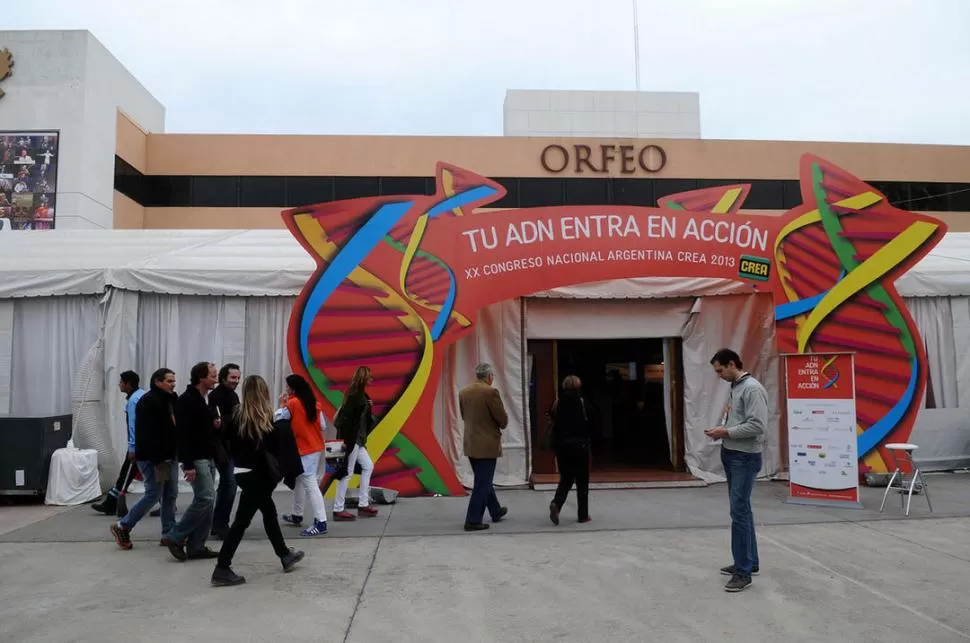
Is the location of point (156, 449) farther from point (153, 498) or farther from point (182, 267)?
point (182, 267)

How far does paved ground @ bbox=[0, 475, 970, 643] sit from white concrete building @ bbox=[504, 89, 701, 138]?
26.0 meters

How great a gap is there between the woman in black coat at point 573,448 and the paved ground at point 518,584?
0.29 metres

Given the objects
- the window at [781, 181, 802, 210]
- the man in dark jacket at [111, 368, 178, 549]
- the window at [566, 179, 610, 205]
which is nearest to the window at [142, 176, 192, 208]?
the window at [566, 179, 610, 205]

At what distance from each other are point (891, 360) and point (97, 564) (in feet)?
30.9

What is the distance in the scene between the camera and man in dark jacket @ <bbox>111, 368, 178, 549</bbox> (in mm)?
6094

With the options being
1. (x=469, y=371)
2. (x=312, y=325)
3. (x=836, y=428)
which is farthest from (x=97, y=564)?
(x=836, y=428)

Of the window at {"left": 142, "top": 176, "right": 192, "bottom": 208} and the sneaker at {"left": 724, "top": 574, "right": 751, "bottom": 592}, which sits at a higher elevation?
the window at {"left": 142, "top": 176, "right": 192, "bottom": 208}

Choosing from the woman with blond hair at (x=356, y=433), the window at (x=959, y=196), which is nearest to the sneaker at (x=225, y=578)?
the woman with blond hair at (x=356, y=433)

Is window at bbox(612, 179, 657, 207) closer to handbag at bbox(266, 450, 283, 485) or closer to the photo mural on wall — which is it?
the photo mural on wall

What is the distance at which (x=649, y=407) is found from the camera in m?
15.2

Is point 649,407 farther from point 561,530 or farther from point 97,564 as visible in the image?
point 97,564

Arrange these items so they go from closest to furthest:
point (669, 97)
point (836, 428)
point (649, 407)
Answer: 1. point (836, 428)
2. point (649, 407)
3. point (669, 97)

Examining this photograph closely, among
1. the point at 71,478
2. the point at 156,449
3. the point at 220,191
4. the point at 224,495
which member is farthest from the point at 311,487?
the point at 220,191

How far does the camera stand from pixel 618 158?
1152 inches
